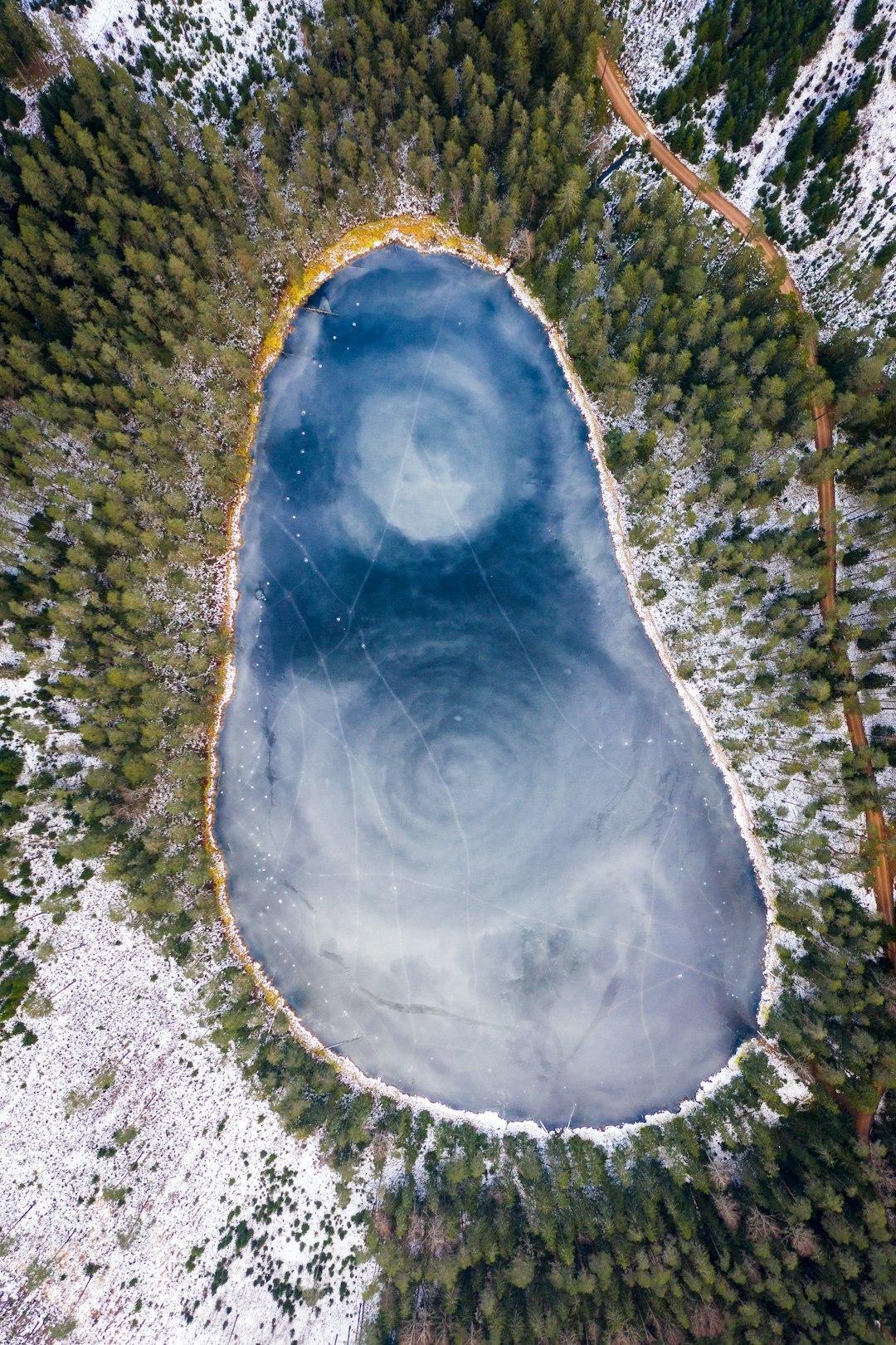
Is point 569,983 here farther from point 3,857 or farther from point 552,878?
point 3,857

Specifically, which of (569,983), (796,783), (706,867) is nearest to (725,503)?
(796,783)

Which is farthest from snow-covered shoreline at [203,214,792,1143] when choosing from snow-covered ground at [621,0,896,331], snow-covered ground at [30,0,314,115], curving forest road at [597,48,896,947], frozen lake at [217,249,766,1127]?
snow-covered ground at [621,0,896,331]

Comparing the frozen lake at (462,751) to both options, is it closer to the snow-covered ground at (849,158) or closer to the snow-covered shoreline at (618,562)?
the snow-covered shoreline at (618,562)

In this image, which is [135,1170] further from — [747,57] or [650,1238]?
[747,57]

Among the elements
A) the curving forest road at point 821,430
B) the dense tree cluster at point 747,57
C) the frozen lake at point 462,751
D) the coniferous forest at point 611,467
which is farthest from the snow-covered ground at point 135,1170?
the dense tree cluster at point 747,57

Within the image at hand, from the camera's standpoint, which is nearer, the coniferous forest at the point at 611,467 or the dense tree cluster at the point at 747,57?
the coniferous forest at the point at 611,467

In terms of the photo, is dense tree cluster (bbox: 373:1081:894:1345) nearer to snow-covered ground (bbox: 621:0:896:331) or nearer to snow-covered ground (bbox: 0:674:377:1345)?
snow-covered ground (bbox: 0:674:377:1345)

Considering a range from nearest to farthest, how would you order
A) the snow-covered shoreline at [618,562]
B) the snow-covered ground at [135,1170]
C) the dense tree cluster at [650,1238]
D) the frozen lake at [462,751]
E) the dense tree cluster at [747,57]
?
the dense tree cluster at [650,1238]
the snow-covered ground at [135,1170]
the dense tree cluster at [747,57]
the snow-covered shoreline at [618,562]
the frozen lake at [462,751]
